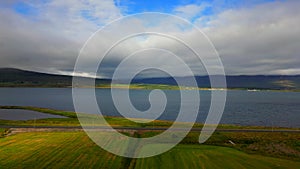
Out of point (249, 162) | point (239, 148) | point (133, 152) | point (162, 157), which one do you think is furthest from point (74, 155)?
point (239, 148)

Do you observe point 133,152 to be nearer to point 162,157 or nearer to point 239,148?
point 162,157

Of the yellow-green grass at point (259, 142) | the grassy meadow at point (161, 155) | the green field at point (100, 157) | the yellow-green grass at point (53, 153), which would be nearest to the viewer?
the yellow-green grass at point (53, 153)

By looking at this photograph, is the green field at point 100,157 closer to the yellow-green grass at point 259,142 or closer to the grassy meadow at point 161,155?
the grassy meadow at point 161,155

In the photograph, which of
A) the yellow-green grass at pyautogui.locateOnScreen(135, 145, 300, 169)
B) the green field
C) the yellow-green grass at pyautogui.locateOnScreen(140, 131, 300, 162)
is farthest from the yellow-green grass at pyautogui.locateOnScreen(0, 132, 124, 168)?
the yellow-green grass at pyautogui.locateOnScreen(140, 131, 300, 162)

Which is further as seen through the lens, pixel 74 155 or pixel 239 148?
pixel 239 148

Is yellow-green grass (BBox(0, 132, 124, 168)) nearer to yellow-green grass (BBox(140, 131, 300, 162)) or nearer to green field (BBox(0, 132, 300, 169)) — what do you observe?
green field (BBox(0, 132, 300, 169))

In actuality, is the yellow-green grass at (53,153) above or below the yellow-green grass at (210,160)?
above

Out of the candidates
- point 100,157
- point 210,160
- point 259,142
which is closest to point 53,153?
point 100,157

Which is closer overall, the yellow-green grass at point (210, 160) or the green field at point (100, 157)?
the green field at point (100, 157)

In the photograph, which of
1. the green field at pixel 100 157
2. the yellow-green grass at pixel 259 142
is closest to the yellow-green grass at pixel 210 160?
the green field at pixel 100 157
